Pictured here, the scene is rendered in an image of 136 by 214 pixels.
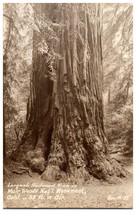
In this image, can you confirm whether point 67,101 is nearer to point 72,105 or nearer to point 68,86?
point 72,105

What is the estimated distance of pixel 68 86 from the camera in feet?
17.3

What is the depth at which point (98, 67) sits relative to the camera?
5383 mm

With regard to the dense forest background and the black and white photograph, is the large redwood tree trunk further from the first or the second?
the dense forest background

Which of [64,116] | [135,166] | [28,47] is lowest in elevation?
[135,166]

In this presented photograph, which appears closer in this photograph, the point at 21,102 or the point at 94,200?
the point at 94,200

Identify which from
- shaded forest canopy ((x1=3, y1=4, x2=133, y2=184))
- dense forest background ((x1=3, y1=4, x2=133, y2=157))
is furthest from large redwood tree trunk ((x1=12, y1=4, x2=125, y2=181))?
dense forest background ((x1=3, y1=4, x2=133, y2=157))

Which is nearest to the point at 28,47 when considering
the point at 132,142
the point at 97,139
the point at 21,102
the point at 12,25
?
the point at 12,25

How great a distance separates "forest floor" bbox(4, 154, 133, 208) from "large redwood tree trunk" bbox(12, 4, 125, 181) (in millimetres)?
160

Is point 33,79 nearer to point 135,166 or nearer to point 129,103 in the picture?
point 129,103

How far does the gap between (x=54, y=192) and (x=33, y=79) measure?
6.29 feet

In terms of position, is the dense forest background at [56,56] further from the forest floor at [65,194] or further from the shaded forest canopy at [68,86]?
the forest floor at [65,194]

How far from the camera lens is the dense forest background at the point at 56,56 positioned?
5.18 meters

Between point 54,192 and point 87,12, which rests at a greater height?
point 87,12

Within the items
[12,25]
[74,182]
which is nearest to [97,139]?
[74,182]
